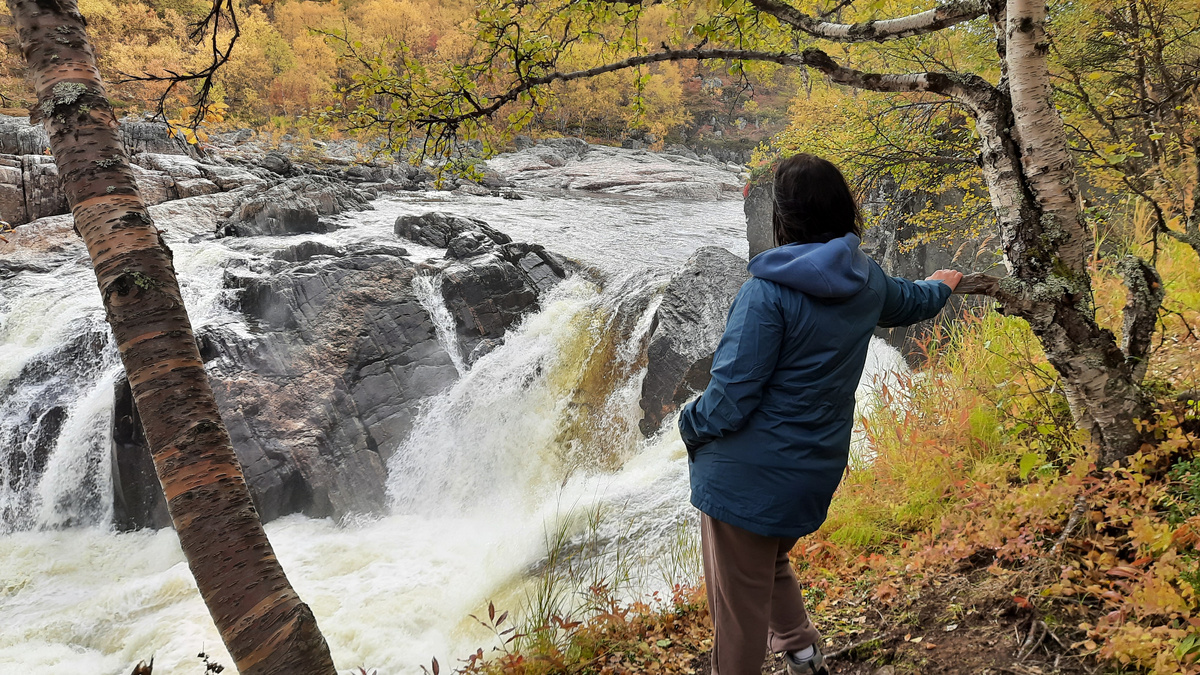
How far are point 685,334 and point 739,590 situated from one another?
6.48 meters

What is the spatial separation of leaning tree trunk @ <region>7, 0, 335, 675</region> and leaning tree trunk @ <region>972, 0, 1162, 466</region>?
2.89 meters

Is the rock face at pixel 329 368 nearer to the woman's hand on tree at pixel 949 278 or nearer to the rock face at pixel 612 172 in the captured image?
the woman's hand on tree at pixel 949 278

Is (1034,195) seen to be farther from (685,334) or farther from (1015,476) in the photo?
(685,334)

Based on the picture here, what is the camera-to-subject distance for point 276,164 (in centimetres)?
2136

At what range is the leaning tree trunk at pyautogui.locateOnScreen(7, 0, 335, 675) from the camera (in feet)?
5.56

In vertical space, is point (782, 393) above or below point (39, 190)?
below

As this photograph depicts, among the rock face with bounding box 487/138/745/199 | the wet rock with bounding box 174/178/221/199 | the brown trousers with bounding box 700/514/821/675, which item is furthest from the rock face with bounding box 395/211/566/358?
the rock face with bounding box 487/138/745/199

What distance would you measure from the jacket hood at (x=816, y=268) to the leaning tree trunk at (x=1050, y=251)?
1.05 m

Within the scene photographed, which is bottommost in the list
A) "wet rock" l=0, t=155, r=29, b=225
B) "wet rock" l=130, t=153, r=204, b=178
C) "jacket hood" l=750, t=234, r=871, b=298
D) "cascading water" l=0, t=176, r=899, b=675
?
"cascading water" l=0, t=176, r=899, b=675

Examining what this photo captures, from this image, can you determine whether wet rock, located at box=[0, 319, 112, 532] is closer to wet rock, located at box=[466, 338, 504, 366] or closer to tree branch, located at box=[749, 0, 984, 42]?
wet rock, located at box=[466, 338, 504, 366]

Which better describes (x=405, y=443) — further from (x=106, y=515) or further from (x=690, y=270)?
(x=690, y=270)

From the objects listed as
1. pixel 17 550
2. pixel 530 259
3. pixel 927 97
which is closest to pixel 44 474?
pixel 17 550

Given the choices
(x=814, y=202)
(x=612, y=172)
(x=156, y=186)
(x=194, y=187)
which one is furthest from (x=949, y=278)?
(x=612, y=172)

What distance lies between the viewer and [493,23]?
10.7 feet
